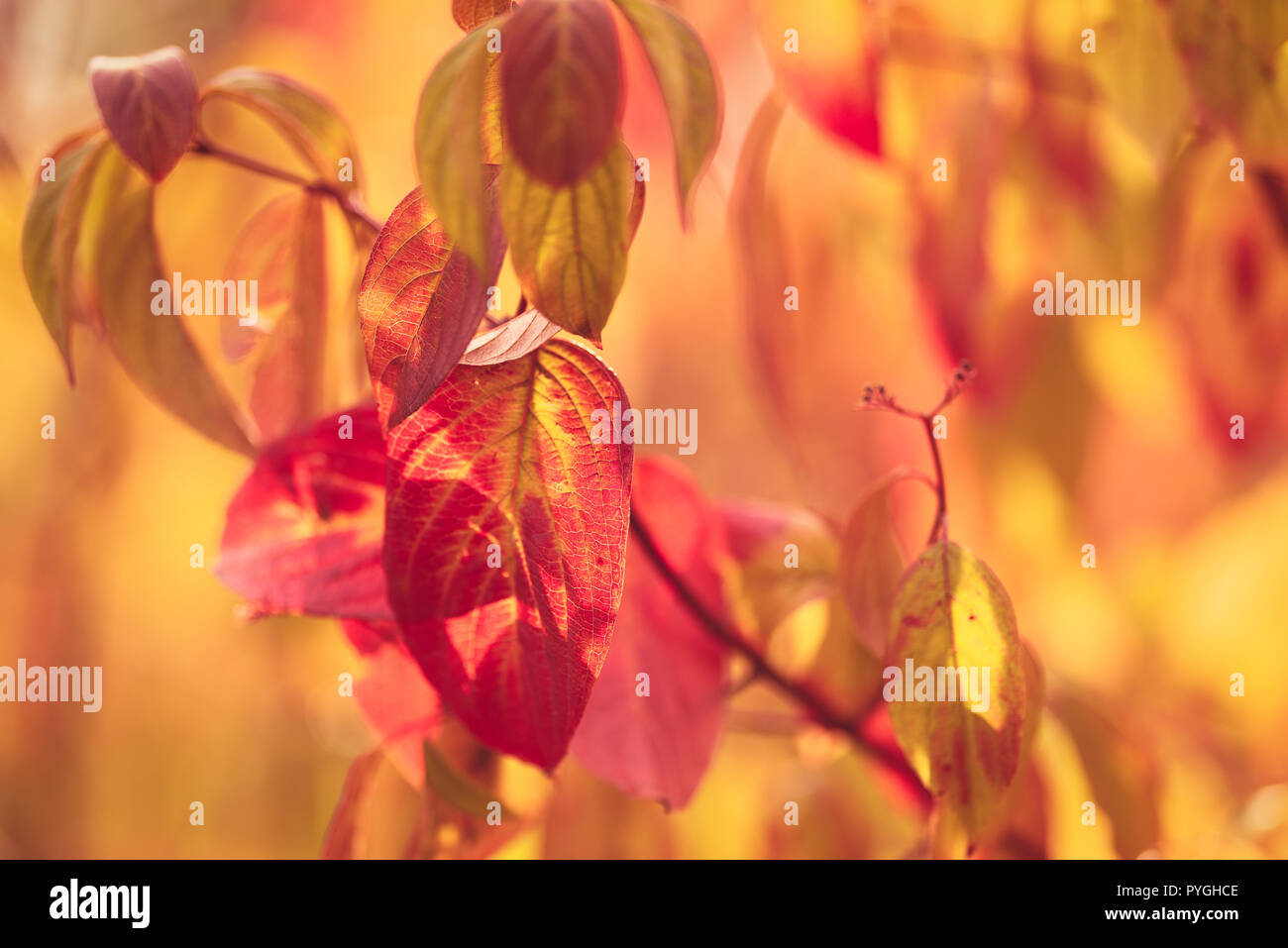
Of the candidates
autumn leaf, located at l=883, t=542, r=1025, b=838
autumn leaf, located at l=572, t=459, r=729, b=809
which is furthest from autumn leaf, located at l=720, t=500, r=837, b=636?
autumn leaf, located at l=883, t=542, r=1025, b=838

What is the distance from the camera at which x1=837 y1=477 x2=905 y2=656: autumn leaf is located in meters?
0.30

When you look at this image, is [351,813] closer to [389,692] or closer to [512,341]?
[389,692]

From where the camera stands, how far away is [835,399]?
59 centimetres

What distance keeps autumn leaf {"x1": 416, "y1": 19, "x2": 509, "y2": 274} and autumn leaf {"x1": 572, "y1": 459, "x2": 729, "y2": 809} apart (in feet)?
0.52

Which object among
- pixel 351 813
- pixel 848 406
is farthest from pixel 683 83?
pixel 848 406

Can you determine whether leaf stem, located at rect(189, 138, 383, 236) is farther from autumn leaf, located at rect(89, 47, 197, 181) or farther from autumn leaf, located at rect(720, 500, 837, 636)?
autumn leaf, located at rect(720, 500, 837, 636)

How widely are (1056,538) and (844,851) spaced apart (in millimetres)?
198

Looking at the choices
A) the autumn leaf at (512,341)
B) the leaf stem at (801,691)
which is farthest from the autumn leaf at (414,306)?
the leaf stem at (801,691)

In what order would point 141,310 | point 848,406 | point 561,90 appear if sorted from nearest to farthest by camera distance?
point 561,90 < point 141,310 < point 848,406

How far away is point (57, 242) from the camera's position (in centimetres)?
27

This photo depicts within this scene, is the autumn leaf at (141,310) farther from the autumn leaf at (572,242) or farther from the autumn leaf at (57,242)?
the autumn leaf at (572,242)

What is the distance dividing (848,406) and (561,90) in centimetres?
43

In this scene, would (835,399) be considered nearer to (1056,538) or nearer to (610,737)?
(1056,538)
